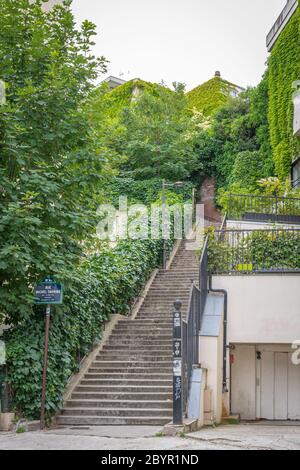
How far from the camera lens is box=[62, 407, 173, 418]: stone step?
13.0 m

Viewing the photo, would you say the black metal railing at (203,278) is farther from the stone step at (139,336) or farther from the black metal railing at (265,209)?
the black metal railing at (265,209)

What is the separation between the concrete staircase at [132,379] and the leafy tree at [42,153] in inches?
95.0

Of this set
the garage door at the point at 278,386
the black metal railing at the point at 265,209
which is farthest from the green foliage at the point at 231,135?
the garage door at the point at 278,386

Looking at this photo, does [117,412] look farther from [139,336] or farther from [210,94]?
[210,94]

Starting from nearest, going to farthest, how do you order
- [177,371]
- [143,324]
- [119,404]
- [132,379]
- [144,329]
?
[177,371] < [119,404] < [132,379] < [144,329] < [143,324]

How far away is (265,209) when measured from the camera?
2325cm

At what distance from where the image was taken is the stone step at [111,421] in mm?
12586

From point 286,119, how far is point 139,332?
1364 cm

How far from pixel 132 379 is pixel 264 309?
372 centimetres

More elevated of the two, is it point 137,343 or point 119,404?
point 137,343

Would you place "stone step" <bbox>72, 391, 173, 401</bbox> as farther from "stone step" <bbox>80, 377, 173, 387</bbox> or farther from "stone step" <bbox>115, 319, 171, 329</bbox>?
"stone step" <bbox>115, 319, 171, 329</bbox>

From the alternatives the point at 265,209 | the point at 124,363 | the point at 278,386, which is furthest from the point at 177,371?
the point at 265,209

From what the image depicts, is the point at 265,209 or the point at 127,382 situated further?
the point at 265,209
